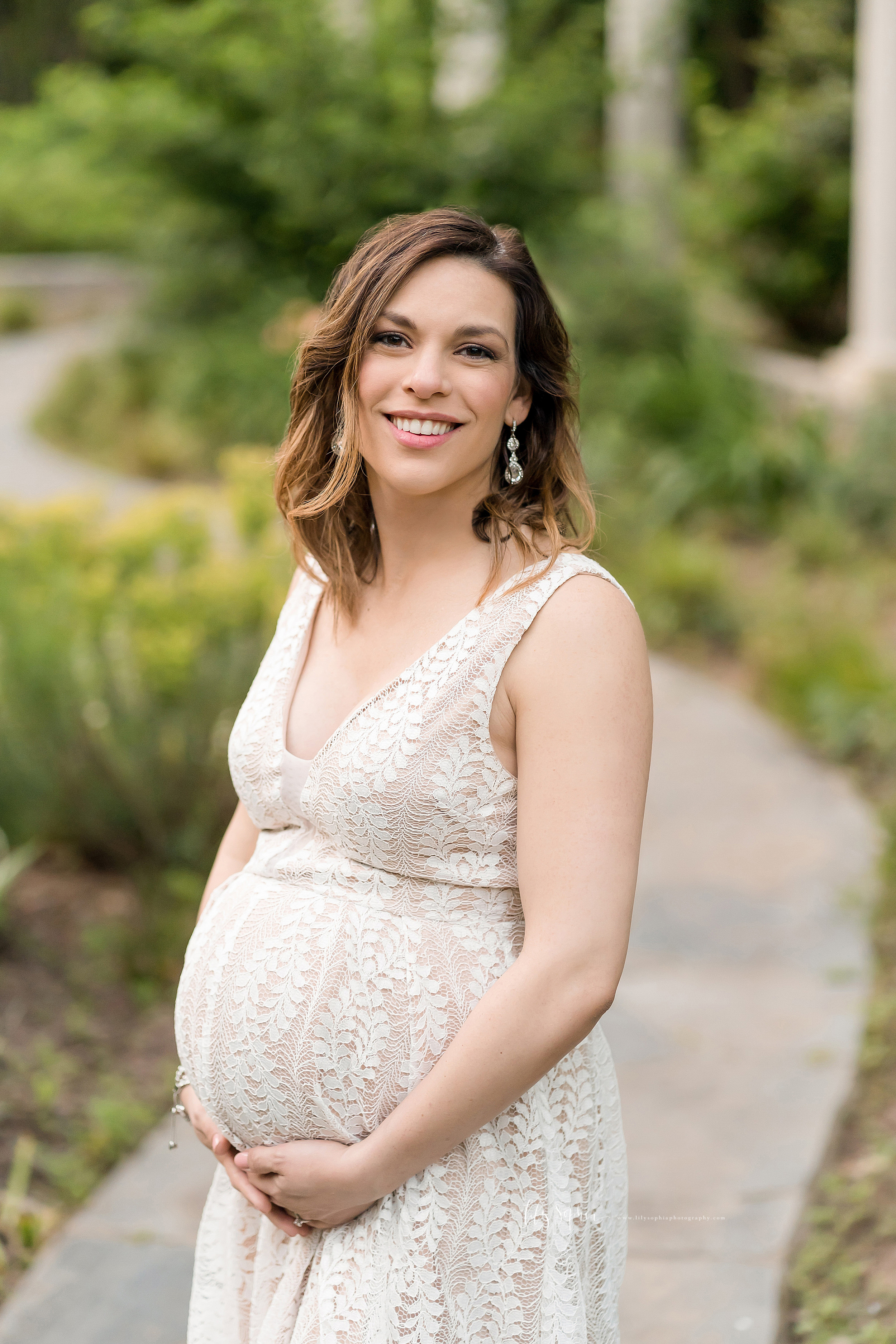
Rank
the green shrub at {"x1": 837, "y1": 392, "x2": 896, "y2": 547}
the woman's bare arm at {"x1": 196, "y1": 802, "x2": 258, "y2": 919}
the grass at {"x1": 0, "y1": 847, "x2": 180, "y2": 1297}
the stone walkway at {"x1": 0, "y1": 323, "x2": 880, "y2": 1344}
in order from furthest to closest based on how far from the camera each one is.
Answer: the green shrub at {"x1": 837, "y1": 392, "x2": 896, "y2": 547}, the grass at {"x1": 0, "y1": 847, "x2": 180, "y2": 1297}, the stone walkway at {"x1": 0, "y1": 323, "x2": 880, "y2": 1344}, the woman's bare arm at {"x1": 196, "y1": 802, "x2": 258, "y2": 919}

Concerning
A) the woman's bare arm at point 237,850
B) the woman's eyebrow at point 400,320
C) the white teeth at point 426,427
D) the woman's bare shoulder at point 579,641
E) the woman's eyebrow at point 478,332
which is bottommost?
the woman's bare arm at point 237,850

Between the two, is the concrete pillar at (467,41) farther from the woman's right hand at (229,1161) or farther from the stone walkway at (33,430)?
the woman's right hand at (229,1161)

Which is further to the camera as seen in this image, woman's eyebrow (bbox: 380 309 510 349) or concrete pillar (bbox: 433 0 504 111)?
concrete pillar (bbox: 433 0 504 111)

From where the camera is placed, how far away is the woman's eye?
157 cm

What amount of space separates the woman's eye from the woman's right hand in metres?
1.00

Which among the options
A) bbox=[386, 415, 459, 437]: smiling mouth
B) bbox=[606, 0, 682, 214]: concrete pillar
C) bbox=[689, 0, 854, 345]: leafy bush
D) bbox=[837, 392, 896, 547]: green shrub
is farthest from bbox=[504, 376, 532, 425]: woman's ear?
bbox=[689, 0, 854, 345]: leafy bush

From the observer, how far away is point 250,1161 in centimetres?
159

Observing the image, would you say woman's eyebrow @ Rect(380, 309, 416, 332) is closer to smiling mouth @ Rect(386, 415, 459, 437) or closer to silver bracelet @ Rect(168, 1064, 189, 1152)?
smiling mouth @ Rect(386, 415, 459, 437)

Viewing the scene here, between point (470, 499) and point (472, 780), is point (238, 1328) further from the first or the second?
point (470, 499)

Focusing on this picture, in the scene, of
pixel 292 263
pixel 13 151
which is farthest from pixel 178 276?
pixel 13 151

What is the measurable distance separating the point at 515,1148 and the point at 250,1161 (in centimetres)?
32

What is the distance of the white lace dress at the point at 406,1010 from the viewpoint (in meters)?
1.50

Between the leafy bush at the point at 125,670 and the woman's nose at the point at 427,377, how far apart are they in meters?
2.41

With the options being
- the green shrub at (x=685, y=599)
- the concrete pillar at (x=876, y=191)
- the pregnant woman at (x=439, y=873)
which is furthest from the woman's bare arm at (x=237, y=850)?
the concrete pillar at (x=876, y=191)
